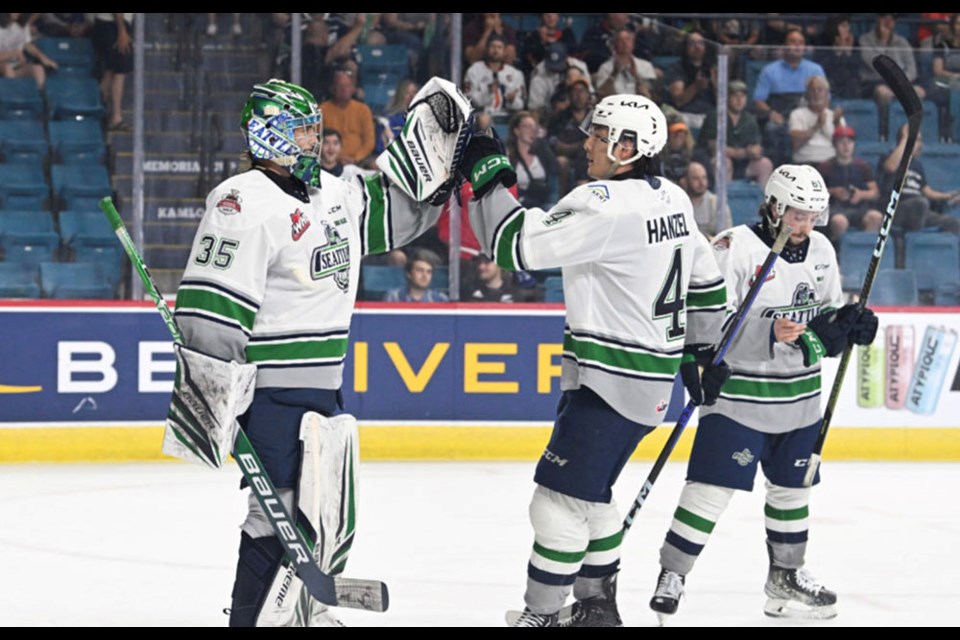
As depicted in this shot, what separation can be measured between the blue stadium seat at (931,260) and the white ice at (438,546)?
0.95 m

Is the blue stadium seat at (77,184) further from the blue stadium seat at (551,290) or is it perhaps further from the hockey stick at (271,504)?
the hockey stick at (271,504)

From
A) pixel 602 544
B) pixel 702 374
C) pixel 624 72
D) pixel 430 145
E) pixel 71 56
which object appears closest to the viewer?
pixel 430 145

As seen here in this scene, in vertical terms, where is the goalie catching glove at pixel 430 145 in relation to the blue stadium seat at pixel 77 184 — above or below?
above

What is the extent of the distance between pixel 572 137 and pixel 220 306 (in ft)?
15.8

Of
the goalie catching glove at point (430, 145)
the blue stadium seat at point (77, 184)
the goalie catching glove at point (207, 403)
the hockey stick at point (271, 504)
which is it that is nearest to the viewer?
the goalie catching glove at point (207, 403)

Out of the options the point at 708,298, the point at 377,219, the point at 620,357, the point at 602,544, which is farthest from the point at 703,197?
the point at 377,219

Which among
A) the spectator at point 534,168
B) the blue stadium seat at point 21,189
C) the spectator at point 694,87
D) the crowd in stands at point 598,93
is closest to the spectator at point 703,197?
the crowd in stands at point 598,93

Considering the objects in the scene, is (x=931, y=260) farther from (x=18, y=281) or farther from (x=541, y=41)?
(x=18, y=281)

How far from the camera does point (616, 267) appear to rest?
3.89 meters

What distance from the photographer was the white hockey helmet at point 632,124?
13.0ft

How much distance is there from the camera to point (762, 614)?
4.55m

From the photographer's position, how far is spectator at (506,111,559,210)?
802cm

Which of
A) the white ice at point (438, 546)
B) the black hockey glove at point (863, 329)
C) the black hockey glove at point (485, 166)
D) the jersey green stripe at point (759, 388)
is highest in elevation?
the black hockey glove at point (485, 166)

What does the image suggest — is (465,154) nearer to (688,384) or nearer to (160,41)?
(688,384)
